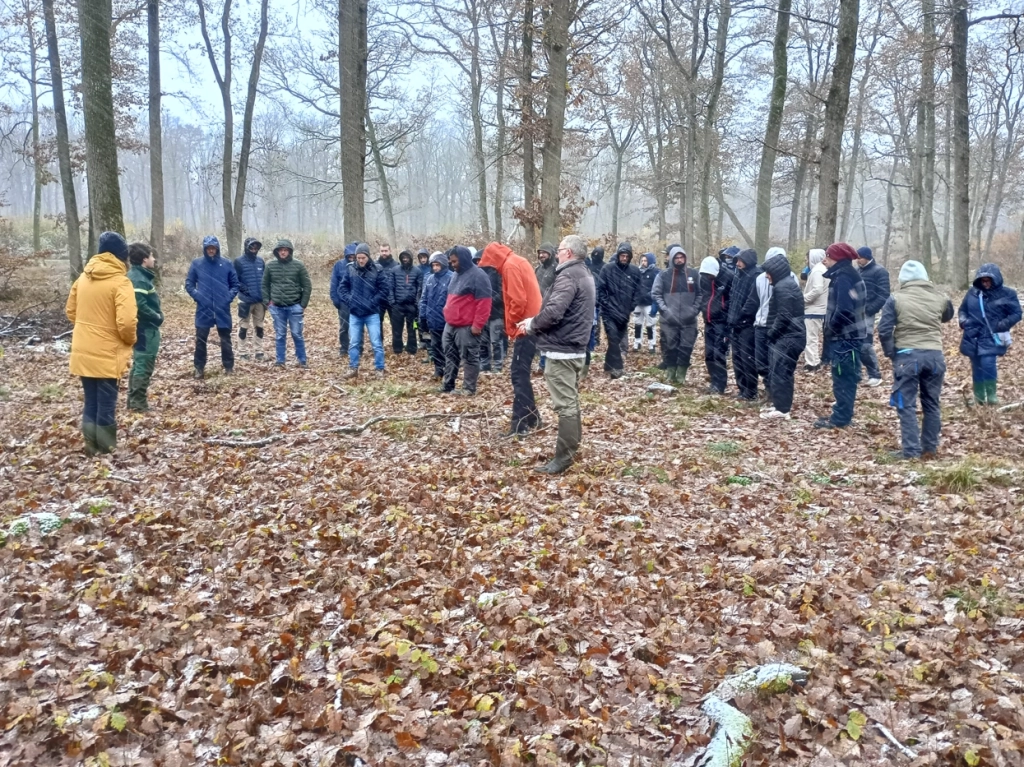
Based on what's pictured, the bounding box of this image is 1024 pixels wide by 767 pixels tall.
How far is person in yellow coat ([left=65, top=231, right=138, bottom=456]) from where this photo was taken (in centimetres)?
721

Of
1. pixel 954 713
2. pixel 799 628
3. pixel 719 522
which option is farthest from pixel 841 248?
pixel 954 713

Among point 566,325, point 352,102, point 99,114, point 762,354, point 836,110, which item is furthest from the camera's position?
point 352,102

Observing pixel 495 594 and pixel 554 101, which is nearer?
pixel 495 594

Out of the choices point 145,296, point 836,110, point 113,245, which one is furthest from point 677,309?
point 113,245

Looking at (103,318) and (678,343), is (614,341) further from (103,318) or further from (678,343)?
(103,318)

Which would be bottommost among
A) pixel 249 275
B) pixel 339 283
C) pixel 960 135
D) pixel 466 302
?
pixel 466 302

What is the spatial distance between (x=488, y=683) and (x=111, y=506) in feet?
13.8

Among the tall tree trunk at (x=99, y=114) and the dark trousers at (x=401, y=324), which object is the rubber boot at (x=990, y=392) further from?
the tall tree trunk at (x=99, y=114)

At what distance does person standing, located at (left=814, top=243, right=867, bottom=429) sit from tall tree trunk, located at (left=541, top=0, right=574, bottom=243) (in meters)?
6.89

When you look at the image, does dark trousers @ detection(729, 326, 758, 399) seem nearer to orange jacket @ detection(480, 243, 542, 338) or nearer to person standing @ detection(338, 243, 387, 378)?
orange jacket @ detection(480, 243, 542, 338)

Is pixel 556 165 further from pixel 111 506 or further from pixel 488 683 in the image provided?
pixel 488 683

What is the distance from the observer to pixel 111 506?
6.41 metres

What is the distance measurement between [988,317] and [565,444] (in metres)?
5.50

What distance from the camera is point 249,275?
492 inches
